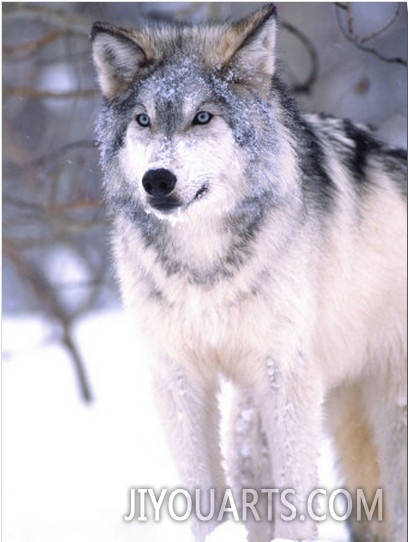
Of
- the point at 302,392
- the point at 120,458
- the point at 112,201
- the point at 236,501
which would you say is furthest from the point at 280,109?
the point at 120,458

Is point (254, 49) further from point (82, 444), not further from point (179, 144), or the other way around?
point (82, 444)

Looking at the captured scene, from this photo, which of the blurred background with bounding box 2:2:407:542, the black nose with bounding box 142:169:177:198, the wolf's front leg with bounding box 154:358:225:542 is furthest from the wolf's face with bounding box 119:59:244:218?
the blurred background with bounding box 2:2:407:542

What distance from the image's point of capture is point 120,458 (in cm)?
670

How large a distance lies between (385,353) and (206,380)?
3.49ft

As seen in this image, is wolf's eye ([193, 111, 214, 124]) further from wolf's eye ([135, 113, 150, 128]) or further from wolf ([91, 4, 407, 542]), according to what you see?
wolf's eye ([135, 113, 150, 128])

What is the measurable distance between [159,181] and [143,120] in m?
0.40

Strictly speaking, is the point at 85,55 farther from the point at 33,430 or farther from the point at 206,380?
the point at 206,380

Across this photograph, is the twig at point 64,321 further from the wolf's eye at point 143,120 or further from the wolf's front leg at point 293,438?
the wolf's eye at point 143,120

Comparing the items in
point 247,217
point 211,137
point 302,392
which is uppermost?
point 211,137

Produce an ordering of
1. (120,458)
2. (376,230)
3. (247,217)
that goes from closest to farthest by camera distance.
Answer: (247,217) < (376,230) < (120,458)

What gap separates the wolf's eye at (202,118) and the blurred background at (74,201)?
1667 mm

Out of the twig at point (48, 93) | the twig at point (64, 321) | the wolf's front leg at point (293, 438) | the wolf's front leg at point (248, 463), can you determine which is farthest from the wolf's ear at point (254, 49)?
the twig at point (64, 321)

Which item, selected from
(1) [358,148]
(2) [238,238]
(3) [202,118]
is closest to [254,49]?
(3) [202,118]

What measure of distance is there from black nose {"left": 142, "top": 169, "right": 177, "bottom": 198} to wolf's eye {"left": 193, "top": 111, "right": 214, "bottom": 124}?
31 centimetres
